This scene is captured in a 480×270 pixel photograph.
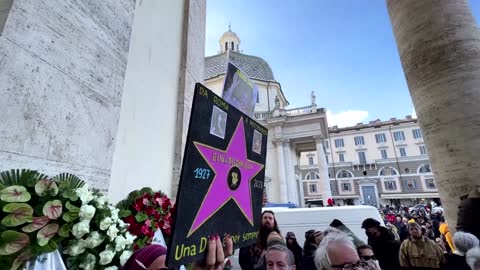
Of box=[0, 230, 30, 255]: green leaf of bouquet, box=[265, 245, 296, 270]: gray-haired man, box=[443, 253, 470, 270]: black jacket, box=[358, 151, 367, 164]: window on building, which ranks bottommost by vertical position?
box=[443, 253, 470, 270]: black jacket

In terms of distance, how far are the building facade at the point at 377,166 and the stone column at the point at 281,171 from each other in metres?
23.7

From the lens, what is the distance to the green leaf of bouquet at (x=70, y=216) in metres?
1.43

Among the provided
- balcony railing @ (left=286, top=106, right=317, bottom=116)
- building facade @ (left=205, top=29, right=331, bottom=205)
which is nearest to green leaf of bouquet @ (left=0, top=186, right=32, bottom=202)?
building facade @ (left=205, top=29, right=331, bottom=205)

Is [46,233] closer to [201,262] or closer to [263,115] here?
[201,262]

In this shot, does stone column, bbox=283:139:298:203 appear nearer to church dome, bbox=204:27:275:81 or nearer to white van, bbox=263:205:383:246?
church dome, bbox=204:27:275:81

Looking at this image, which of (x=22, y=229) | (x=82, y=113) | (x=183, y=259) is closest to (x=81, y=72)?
(x=82, y=113)

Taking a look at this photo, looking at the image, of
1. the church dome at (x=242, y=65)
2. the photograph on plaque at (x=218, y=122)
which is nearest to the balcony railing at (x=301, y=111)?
the church dome at (x=242, y=65)

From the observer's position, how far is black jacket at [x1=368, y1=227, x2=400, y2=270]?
3645 mm

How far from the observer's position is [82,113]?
7.08ft

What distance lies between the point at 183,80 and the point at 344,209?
4448mm

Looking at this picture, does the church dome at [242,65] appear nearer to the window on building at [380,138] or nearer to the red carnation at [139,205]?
the red carnation at [139,205]

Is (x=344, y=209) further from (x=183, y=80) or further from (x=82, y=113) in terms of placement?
(x=82, y=113)

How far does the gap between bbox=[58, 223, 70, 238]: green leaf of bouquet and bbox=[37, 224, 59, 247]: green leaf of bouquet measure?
0.11 ft

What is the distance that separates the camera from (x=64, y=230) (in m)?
1.44
